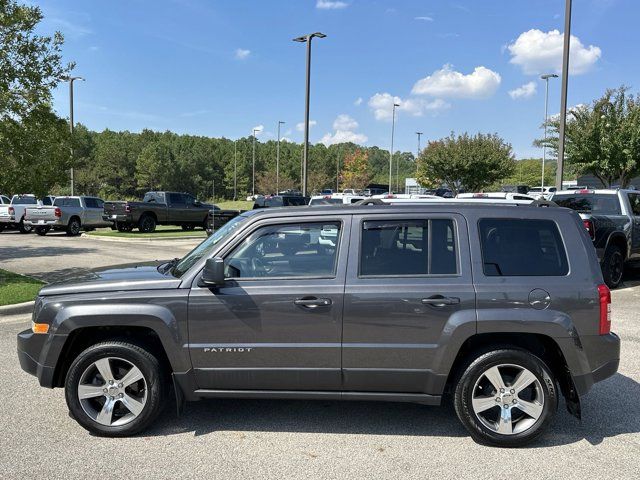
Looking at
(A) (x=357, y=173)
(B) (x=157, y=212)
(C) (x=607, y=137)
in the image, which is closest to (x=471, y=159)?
(C) (x=607, y=137)

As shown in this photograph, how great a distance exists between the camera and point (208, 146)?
112 metres

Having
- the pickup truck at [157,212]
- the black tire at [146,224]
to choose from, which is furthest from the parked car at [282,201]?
the black tire at [146,224]

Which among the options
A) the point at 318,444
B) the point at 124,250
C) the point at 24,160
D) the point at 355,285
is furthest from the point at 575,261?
the point at 124,250

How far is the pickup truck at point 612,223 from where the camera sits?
33.5ft

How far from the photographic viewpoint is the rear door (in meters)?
3.77

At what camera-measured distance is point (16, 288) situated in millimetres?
9109

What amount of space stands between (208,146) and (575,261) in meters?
113

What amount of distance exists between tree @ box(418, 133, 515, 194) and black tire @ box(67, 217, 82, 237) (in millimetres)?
19713

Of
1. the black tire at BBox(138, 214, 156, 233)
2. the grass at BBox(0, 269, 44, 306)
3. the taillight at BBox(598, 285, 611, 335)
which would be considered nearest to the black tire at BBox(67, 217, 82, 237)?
the black tire at BBox(138, 214, 156, 233)

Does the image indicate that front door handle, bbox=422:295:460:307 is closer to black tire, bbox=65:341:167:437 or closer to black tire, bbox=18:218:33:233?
black tire, bbox=65:341:167:437

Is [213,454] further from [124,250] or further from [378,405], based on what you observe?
[124,250]

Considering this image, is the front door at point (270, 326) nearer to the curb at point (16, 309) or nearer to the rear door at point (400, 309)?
the rear door at point (400, 309)

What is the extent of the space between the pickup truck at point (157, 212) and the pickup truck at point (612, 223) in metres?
18.9

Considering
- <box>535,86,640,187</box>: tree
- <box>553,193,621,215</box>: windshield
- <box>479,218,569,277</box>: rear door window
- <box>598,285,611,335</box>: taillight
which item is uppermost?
<box>535,86,640,187</box>: tree
